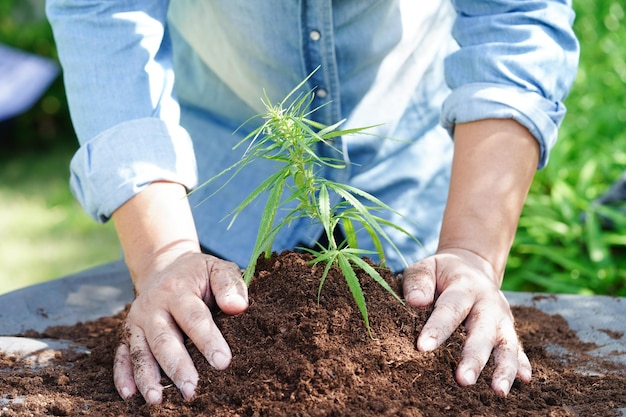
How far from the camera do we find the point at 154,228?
1.73 m

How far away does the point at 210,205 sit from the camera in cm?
237

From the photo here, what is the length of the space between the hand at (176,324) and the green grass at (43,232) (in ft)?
9.13

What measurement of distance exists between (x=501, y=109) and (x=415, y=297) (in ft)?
1.88

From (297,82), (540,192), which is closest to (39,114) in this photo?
(540,192)

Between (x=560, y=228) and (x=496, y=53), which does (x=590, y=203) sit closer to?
(x=560, y=228)

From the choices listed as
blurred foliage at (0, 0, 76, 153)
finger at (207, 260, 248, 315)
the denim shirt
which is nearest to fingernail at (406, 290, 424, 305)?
the denim shirt

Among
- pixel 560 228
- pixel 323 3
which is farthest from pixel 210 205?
pixel 560 228

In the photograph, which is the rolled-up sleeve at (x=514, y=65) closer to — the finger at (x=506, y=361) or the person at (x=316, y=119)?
the person at (x=316, y=119)

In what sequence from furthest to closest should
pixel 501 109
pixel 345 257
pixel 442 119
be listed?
pixel 442 119
pixel 501 109
pixel 345 257

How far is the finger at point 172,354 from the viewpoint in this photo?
56.6 inches

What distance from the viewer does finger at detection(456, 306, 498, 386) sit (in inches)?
57.6

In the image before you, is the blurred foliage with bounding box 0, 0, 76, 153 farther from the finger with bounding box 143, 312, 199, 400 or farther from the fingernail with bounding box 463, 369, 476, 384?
the fingernail with bounding box 463, 369, 476, 384

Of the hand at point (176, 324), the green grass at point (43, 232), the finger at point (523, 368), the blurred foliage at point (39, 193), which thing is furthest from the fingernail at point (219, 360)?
the green grass at point (43, 232)

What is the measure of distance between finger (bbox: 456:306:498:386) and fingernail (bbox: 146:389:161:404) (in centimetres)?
58
